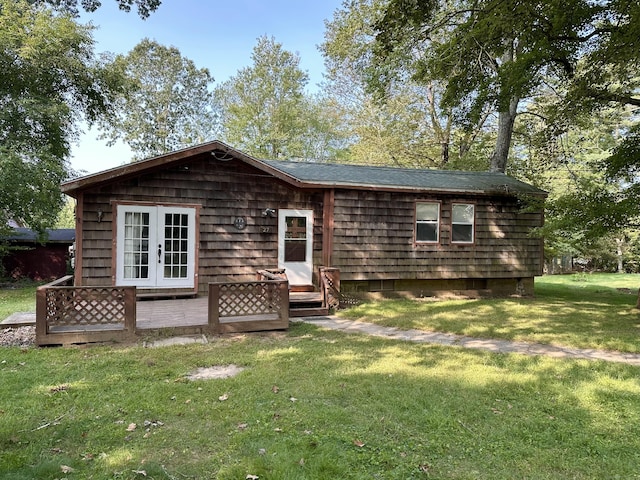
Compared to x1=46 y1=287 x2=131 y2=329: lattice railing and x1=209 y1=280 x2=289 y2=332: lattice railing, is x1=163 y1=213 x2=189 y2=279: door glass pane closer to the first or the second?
x1=209 y1=280 x2=289 y2=332: lattice railing

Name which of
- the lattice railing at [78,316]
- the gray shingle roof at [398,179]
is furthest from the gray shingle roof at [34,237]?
the lattice railing at [78,316]

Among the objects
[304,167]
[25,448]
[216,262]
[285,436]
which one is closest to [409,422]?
[285,436]

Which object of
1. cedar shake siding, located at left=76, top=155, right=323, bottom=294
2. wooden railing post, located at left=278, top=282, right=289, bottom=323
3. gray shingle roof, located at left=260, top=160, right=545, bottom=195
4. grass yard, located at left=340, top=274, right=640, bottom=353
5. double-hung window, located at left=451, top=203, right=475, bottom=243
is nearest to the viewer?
grass yard, located at left=340, top=274, right=640, bottom=353

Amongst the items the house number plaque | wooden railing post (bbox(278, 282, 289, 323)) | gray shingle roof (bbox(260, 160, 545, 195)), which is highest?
gray shingle roof (bbox(260, 160, 545, 195))

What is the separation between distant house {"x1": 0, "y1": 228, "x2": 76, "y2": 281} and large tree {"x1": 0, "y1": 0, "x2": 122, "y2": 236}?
112cm

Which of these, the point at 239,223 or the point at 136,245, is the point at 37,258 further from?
the point at 239,223

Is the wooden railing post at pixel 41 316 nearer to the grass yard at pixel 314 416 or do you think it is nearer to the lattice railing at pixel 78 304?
the lattice railing at pixel 78 304

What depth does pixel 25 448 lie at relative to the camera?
2705 mm

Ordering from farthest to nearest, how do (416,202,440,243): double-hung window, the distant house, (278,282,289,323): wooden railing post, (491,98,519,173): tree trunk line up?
the distant house < (491,98,519,173): tree trunk < (416,202,440,243): double-hung window < (278,282,289,323): wooden railing post

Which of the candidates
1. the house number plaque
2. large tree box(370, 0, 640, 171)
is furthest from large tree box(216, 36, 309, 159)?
the house number plaque

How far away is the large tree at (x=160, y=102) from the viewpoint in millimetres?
25047

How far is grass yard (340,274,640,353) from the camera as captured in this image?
6.11 meters

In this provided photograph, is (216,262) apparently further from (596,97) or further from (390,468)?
(596,97)

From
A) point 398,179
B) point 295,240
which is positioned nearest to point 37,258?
point 295,240
